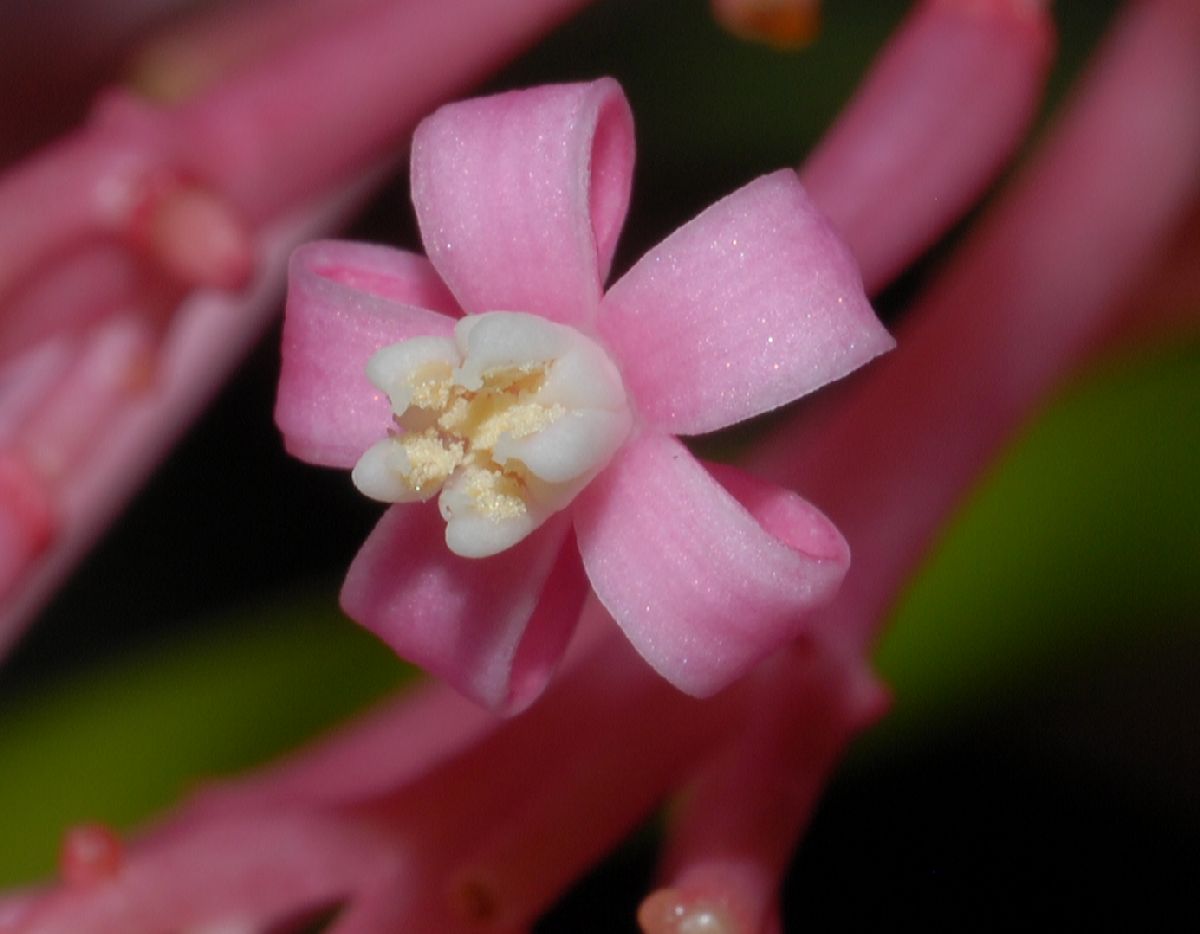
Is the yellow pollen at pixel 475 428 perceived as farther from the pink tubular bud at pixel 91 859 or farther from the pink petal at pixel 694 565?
the pink tubular bud at pixel 91 859

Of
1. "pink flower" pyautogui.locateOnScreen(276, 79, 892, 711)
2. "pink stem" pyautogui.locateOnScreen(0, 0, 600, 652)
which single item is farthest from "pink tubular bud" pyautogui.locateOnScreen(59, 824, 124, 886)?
"pink flower" pyautogui.locateOnScreen(276, 79, 892, 711)

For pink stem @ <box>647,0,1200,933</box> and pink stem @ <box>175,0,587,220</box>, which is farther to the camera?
pink stem @ <box>175,0,587,220</box>

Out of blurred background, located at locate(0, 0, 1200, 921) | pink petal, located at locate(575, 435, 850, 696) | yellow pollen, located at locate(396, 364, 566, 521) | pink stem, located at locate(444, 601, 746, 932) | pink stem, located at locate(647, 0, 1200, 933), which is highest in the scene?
yellow pollen, located at locate(396, 364, 566, 521)

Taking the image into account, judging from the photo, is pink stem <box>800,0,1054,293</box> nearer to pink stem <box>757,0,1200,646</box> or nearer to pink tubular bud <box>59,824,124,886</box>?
pink stem <box>757,0,1200,646</box>

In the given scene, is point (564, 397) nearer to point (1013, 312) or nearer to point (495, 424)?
point (495, 424)

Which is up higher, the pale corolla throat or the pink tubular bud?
the pale corolla throat

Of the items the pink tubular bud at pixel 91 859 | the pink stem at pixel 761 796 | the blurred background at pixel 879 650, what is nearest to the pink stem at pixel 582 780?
the pink stem at pixel 761 796

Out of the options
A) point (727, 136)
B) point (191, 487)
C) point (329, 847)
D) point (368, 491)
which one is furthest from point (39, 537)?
point (727, 136)
